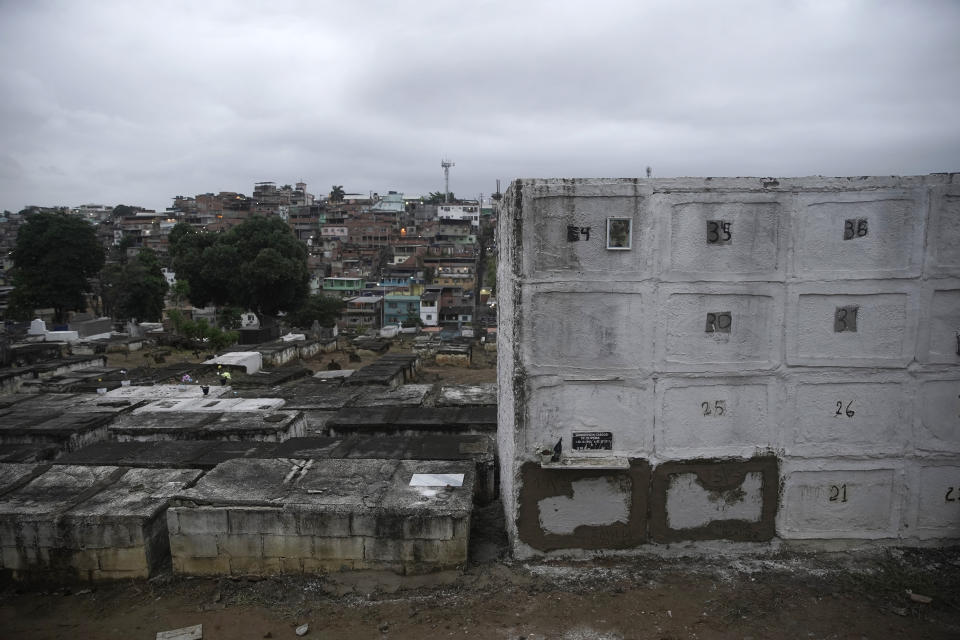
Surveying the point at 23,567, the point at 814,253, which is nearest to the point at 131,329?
the point at 23,567

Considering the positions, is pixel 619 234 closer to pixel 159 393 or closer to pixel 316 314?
pixel 159 393

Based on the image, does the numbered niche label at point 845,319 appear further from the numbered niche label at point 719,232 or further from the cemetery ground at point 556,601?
the cemetery ground at point 556,601

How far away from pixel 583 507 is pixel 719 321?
10.6 ft

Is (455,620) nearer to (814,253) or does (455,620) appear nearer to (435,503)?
(435,503)

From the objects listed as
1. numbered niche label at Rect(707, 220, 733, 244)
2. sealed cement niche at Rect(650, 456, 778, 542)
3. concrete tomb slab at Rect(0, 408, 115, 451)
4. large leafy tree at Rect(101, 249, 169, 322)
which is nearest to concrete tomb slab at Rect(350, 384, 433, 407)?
concrete tomb slab at Rect(0, 408, 115, 451)

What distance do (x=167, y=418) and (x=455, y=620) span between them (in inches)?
344

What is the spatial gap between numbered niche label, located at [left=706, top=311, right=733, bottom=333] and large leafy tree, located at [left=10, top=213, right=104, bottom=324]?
50.5m

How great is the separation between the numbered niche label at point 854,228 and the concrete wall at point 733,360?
→ 2cm

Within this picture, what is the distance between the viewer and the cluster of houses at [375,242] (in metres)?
60.9

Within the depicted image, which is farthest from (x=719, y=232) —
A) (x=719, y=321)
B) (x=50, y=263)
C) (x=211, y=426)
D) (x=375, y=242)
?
(x=375, y=242)

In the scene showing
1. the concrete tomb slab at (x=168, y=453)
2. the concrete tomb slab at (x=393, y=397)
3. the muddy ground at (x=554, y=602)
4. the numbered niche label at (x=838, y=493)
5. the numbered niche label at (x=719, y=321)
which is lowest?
the muddy ground at (x=554, y=602)

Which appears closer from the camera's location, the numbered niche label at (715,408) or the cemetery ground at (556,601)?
the cemetery ground at (556,601)

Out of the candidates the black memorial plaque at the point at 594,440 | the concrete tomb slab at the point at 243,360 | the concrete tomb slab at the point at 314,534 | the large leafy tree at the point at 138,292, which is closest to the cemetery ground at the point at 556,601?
the concrete tomb slab at the point at 314,534

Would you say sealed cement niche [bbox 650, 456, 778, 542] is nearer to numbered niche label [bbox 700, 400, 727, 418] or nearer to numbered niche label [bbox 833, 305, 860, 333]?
numbered niche label [bbox 700, 400, 727, 418]
